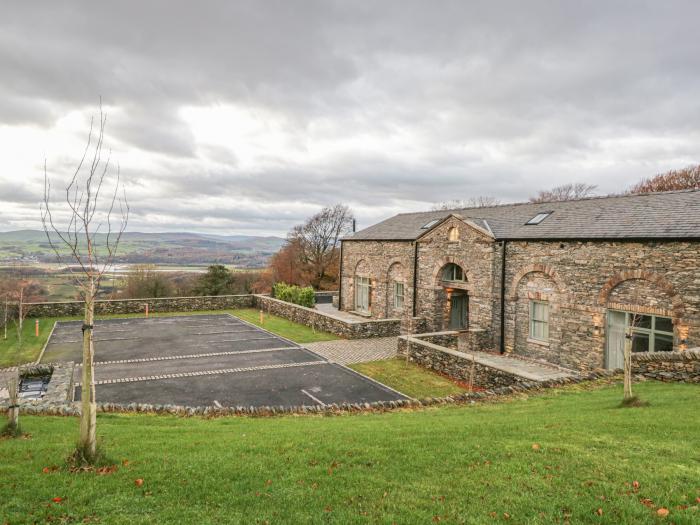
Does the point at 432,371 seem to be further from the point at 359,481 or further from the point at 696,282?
the point at 359,481

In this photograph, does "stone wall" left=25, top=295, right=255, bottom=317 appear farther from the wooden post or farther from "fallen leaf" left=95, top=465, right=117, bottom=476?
"fallen leaf" left=95, top=465, right=117, bottom=476

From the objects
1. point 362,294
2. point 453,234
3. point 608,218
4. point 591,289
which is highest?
point 608,218

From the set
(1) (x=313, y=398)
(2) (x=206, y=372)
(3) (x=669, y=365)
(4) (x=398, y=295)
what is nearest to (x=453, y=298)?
(4) (x=398, y=295)

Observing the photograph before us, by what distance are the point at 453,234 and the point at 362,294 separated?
9.80 m

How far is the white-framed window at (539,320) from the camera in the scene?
17094mm

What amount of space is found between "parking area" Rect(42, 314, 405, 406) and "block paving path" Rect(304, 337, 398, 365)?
59 centimetres

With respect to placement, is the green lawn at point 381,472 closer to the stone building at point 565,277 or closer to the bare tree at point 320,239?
the stone building at point 565,277

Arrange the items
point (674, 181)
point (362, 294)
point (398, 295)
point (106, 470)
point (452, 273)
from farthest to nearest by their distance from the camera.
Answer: point (674, 181)
point (362, 294)
point (398, 295)
point (452, 273)
point (106, 470)

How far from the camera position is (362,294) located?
29.3m

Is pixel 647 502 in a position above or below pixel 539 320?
below

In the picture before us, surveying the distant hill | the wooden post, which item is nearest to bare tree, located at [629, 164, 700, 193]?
the wooden post

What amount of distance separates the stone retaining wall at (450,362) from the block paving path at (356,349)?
1315mm

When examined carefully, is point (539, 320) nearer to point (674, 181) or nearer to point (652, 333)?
point (652, 333)

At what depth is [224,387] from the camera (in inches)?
563
